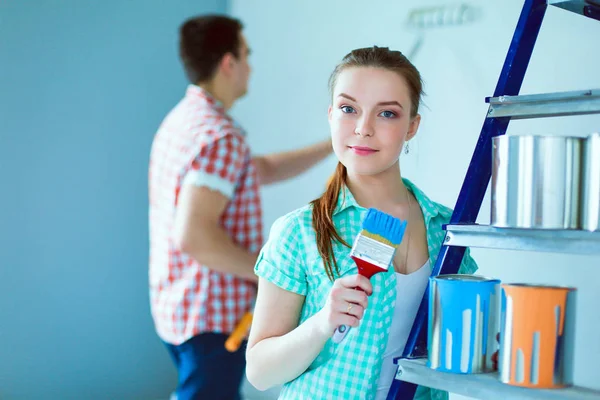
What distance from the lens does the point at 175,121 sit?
2.15 m

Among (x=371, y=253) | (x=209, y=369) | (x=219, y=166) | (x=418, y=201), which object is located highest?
(x=219, y=166)

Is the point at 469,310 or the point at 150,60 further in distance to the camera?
the point at 150,60

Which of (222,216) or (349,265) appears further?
(222,216)

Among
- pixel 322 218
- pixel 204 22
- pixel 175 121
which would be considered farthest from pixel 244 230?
pixel 322 218

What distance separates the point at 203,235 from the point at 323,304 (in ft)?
2.74

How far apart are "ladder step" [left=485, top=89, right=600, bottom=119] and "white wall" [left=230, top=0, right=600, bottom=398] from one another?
0.20 metres

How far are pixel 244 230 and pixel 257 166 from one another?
0.38m

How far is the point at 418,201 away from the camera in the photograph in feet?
4.42

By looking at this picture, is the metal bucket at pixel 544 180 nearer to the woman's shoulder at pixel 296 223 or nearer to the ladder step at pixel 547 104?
the ladder step at pixel 547 104

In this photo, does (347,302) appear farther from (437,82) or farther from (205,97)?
(437,82)

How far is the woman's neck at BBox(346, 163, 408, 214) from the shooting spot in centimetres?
130

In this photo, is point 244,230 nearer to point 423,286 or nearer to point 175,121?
point 175,121

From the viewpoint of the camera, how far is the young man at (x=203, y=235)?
202 centimetres

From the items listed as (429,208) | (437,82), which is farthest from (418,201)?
(437,82)
